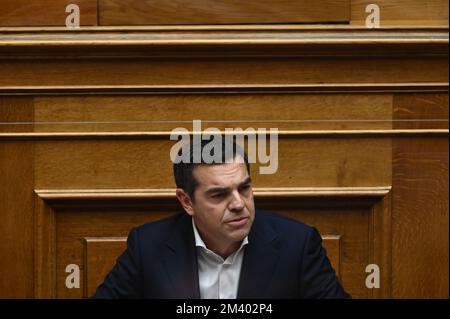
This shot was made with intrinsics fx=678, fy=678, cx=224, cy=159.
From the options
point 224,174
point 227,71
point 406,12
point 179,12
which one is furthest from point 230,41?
point 406,12

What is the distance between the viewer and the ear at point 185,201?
6.96 feet

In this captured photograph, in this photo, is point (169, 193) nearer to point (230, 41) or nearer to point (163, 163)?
point (163, 163)

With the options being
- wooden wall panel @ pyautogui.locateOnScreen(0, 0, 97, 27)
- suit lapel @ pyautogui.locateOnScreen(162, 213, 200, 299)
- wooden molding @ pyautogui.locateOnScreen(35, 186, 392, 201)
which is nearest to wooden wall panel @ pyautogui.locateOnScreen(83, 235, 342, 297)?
wooden molding @ pyautogui.locateOnScreen(35, 186, 392, 201)

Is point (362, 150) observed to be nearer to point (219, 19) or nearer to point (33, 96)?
point (219, 19)

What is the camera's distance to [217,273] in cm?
213

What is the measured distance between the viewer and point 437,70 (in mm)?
2365

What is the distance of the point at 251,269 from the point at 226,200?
0.23m

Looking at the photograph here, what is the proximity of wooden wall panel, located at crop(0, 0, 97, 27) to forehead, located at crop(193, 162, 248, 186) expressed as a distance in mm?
710

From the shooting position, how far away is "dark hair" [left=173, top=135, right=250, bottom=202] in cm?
209

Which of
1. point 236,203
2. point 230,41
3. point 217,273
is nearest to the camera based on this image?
point 236,203

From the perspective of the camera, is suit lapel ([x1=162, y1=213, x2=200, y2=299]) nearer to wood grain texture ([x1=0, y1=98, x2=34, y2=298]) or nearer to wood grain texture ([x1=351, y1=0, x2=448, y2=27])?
wood grain texture ([x1=0, y1=98, x2=34, y2=298])
